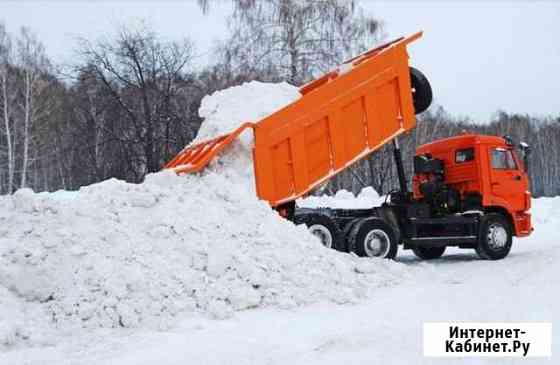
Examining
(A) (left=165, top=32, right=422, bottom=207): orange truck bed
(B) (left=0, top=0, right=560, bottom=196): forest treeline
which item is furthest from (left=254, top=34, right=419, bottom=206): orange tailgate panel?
(B) (left=0, top=0, right=560, bottom=196): forest treeline

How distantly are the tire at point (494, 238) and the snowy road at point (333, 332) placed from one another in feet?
8.16

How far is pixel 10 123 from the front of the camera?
3091 centimetres

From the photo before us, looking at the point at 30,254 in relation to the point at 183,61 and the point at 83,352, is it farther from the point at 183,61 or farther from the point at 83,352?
the point at 183,61

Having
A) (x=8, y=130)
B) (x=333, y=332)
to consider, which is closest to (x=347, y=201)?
(x=333, y=332)

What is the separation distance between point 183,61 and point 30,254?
50.8 ft

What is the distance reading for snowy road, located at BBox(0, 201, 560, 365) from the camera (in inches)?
189

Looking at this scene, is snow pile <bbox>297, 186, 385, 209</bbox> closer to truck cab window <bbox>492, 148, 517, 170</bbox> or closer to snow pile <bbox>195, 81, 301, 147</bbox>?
truck cab window <bbox>492, 148, 517, 170</bbox>

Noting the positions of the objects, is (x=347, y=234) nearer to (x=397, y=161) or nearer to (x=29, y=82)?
(x=397, y=161)

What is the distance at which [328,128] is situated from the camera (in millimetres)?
9375

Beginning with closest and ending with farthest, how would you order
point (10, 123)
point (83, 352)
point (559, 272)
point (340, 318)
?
point (83, 352)
point (340, 318)
point (559, 272)
point (10, 123)

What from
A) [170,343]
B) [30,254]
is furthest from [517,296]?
[30,254]

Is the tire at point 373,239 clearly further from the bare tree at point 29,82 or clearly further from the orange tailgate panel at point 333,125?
the bare tree at point 29,82

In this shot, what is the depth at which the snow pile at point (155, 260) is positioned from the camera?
5855 mm

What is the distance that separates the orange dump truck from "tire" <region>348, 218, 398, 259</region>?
17mm
